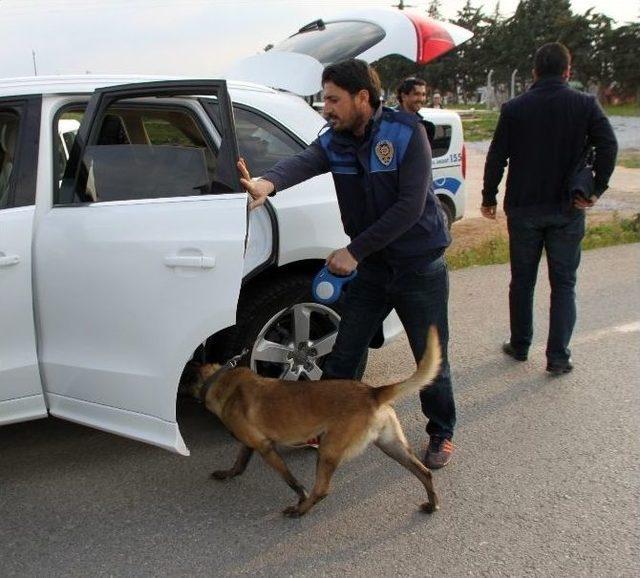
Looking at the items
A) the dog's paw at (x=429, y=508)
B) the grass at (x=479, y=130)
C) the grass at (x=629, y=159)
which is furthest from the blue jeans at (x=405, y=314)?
the grass at (x=479, y=130)

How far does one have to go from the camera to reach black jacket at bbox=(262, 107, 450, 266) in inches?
95.5

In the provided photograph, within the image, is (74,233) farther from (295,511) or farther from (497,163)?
(497,163)

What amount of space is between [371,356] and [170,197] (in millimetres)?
2093

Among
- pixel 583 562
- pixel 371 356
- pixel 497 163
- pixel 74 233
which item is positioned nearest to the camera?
pixel 583 562

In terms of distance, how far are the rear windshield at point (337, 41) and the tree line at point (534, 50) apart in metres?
37.6

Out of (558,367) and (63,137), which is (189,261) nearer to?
(63,137)

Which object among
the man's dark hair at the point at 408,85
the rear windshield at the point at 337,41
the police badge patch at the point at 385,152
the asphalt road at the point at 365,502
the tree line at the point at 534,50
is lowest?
the asphalt road at the point at 365,502

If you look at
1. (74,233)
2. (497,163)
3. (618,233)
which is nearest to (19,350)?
(74,233)

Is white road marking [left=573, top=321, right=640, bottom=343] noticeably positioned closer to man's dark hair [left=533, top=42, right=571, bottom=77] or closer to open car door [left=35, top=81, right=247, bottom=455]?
man's dark hair [left=533, top=42, right=571, bottom=77]

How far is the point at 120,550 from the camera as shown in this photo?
2.46m

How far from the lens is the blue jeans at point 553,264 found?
12.6ft

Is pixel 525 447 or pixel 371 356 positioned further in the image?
pixel 371 356

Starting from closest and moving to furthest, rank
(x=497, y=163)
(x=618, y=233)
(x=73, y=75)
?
(x=73, y=75) → (x=497, y=163) → (x=618, y=233)

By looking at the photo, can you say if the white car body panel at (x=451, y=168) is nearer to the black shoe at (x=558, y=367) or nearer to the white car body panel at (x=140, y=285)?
the black shoe at (x=558, y=367)
